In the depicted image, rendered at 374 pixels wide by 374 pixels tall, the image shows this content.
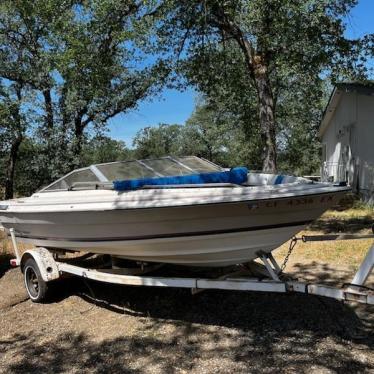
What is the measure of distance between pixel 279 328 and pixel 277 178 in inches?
64.6

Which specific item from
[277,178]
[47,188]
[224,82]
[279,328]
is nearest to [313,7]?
[224,82]

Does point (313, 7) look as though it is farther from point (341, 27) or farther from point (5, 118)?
point (5, 118)

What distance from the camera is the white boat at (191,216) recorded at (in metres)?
4.50

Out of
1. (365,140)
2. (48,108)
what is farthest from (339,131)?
(48,108)

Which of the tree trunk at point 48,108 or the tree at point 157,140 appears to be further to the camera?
the tree at point 157,140

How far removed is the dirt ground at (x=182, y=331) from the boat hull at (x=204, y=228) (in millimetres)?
739

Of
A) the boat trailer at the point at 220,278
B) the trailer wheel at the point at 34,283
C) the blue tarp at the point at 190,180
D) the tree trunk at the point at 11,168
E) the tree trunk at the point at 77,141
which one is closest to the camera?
the boat trailer at the point at 220,278

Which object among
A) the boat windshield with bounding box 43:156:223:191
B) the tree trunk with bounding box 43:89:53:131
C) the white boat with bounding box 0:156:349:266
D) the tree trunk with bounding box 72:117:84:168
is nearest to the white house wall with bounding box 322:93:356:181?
the tree trunk with bounding box 72:117:84:168

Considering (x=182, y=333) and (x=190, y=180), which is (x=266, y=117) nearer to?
(x=190, y=180)

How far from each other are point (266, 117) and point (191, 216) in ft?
25.0

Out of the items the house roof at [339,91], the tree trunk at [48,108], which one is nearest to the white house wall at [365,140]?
the house roof at [339,91]

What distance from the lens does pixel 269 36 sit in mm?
10203

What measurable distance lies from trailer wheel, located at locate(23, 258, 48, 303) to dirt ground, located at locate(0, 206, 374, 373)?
0.12m

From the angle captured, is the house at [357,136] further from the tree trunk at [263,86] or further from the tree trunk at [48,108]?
the tree trunk at [48,108]
